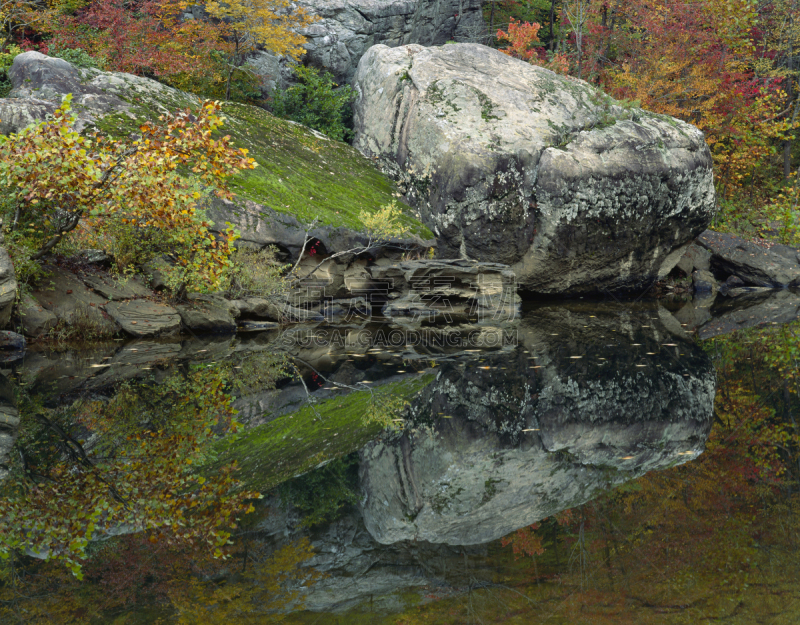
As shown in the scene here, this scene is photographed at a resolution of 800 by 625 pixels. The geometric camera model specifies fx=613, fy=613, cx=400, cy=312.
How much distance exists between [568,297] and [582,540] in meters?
16.3

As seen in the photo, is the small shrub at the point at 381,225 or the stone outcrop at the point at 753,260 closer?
the small shrub at the point at 381,225

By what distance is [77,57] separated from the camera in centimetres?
1483

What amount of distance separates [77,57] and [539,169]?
1181cm

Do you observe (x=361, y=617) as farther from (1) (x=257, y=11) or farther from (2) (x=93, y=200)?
(1) (x=257, y=11)

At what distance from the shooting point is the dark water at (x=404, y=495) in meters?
2.41

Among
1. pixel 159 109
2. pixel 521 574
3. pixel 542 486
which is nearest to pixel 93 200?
pixel 159 109

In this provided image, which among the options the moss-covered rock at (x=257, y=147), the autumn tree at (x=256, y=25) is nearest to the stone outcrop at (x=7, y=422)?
the moss-covered rock at (x=257, y=147)

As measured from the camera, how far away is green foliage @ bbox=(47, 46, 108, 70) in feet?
48.3

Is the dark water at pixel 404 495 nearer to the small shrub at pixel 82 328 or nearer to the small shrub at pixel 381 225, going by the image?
the small shrub at pixel 82 328

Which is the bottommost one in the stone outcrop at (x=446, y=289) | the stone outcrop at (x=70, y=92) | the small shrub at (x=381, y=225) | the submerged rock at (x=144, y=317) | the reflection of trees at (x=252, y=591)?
the stone outcrop at (x=446, y=289)

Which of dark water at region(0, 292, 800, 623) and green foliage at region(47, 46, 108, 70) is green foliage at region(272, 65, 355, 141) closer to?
green foliage at region(47, 46, 108, 70)

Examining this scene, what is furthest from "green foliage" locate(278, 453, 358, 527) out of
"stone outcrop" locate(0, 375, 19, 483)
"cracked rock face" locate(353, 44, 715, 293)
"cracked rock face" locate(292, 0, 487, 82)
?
"cracked rock face" locate(292, 0, 487, 82)

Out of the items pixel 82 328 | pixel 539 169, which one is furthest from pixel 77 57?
pixel 539 169

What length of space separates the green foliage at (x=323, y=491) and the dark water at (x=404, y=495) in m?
0.02
